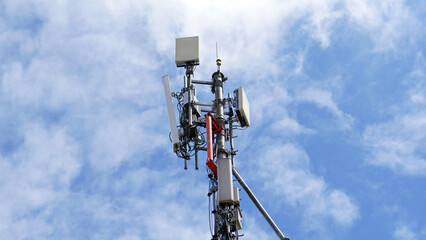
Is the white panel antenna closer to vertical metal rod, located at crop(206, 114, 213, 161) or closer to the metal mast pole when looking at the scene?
vertical metal rod, located at crop(206, 114, 213, 161)

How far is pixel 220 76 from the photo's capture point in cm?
4178

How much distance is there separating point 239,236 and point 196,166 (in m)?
4.76

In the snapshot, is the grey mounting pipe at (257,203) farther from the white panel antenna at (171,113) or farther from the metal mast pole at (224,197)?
the white panel antenna at (171,113)

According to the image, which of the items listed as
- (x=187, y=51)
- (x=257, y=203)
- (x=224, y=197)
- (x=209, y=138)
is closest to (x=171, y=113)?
(x=209, y=138)

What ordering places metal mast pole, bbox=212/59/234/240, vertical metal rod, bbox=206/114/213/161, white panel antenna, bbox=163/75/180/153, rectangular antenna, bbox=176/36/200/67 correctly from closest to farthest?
metal mast pole, bbox=212/59/234/240 < vertical metal rod, bbox=206/114/213/161 < white panel antenna, bbox=163/75/180/153 < rectangular antenna, bbox=176/36/200/67

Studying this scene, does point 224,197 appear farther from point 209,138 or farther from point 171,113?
point 171,113

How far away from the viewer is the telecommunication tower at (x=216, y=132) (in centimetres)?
3612

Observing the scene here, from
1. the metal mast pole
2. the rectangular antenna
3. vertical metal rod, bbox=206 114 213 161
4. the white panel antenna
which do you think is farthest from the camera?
the rectangular antenna

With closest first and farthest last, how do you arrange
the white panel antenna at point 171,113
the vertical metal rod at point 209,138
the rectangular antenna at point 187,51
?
the vertical metal rod at point 209,138
the white panel antenna at point 171,113
the rectangular antenna at point 187,51

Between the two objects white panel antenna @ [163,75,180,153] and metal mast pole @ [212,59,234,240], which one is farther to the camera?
white panel antenna @ [163,75,180,153]

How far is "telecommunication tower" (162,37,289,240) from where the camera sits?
3612cm

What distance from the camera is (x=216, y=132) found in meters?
39.4

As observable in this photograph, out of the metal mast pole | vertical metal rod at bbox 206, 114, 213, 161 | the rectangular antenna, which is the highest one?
the rectangular antenna

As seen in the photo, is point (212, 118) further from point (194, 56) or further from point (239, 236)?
point (239, 236)
